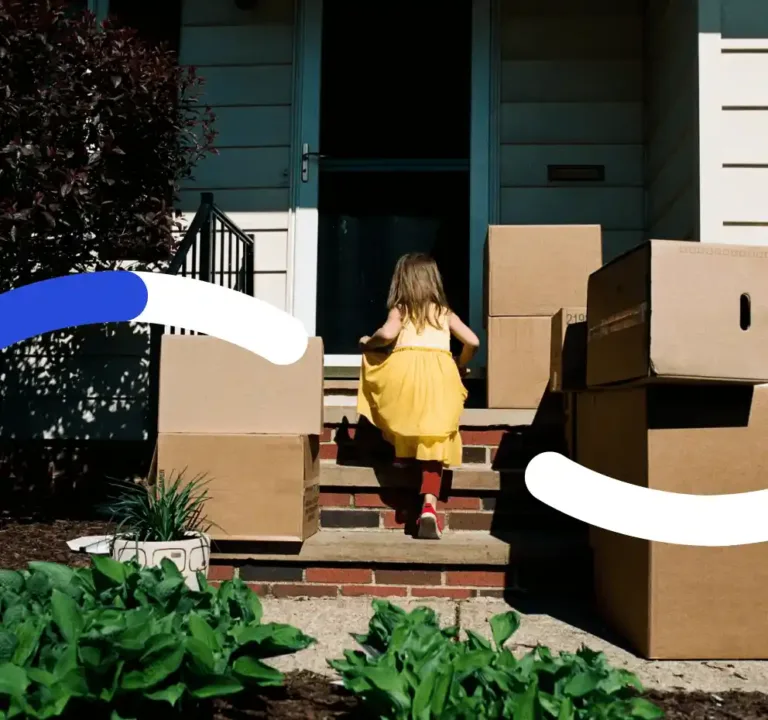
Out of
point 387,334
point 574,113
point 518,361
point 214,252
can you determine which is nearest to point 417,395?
point 387,334

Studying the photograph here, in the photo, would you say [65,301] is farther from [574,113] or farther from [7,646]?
[574,113]

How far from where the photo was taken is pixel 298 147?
5.00 metres

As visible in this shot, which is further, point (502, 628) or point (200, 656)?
point (502, 628)

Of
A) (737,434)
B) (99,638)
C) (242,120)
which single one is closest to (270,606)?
(99,638)

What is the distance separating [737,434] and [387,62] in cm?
361

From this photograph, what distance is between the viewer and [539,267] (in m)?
3.90

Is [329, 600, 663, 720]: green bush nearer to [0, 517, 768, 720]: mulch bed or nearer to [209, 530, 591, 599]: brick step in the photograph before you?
[0, 517, 768, 720]: mulch bed

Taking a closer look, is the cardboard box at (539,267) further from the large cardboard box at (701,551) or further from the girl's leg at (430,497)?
the large cardboard box at (701,551)

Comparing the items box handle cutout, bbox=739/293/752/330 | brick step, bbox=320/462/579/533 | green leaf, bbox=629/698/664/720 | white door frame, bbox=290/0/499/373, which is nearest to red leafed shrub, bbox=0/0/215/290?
white door frame, bbox=290/0/499/373

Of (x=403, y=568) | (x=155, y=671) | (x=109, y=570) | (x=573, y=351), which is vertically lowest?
(x=403, y=568)

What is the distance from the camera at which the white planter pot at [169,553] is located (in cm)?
253

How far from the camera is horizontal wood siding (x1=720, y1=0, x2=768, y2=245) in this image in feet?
12.0

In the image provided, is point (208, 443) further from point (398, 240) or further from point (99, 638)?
point (398, 240)

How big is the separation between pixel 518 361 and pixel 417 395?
0.71 metres
